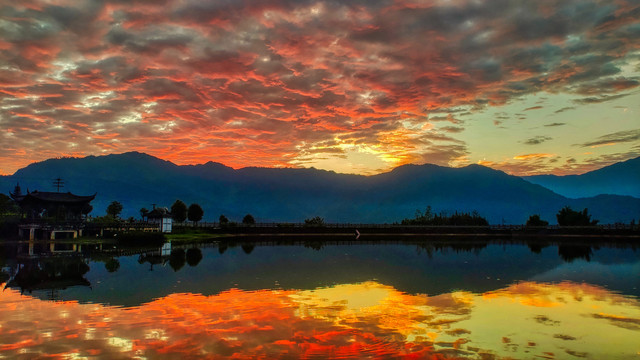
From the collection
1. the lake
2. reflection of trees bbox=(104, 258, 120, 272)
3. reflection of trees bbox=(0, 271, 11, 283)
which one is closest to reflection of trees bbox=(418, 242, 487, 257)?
the lake

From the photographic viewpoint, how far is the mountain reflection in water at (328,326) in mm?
15164

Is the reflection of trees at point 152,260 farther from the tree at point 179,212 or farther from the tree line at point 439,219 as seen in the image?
the tree at point 179,212

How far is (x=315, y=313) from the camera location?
20984mm

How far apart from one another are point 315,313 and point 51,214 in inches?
3832

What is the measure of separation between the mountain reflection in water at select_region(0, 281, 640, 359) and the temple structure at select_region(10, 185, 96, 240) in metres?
64.6

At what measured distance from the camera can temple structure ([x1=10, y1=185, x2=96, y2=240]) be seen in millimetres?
80375

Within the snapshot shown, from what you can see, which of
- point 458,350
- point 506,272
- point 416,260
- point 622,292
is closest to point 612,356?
point 458,350

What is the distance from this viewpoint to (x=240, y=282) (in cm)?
3158

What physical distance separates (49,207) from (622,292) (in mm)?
99457

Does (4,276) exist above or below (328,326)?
above

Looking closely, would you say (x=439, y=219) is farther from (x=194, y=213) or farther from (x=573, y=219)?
(x=194, y=213)

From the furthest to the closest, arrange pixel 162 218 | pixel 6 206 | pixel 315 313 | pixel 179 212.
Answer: pixel 179 212 < pixel 162 218 < pixel 6 206 < pixel 315 313

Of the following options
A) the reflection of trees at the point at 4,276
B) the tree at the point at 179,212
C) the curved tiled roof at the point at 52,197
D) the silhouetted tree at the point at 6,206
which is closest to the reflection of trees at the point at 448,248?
the reflection of trees at the point at 4,276

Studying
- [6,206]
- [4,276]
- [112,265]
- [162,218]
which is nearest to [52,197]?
[162,218]
